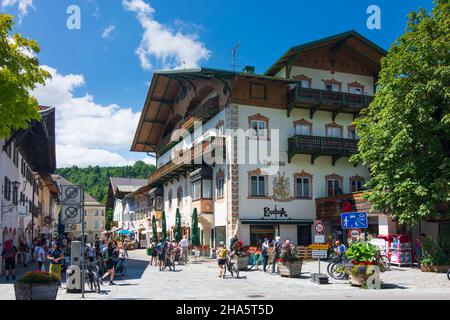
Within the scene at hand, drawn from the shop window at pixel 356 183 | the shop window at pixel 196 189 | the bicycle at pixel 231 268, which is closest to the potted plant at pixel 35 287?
the bicycle at pixel 231 268

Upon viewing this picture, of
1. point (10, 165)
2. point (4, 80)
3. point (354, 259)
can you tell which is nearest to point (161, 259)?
point (10, 165)

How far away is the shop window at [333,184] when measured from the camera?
38375mm

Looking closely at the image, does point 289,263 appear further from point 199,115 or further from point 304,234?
point 199,115

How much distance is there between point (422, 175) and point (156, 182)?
112 feet

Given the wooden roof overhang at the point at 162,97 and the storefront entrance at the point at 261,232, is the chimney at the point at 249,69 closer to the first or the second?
the wooden roof overhang at the point at 162,97

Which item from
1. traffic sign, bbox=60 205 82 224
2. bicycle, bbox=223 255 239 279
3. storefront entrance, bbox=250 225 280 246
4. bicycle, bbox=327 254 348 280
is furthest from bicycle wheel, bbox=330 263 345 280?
storefront entrance, bbox=250 225 280 246

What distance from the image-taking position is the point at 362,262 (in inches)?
752

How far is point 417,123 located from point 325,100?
527 inches

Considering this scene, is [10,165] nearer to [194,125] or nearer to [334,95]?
[194,125]

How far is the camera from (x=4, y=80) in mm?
14172

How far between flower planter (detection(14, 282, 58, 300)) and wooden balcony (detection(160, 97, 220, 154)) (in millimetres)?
25698

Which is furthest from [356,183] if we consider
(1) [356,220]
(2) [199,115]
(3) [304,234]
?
(1) [356,220]

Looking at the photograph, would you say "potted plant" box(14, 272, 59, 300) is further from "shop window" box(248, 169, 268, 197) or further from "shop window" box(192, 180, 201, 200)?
"shop window" box(192, 180, 201, 200)

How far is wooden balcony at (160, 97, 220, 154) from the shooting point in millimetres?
38125
